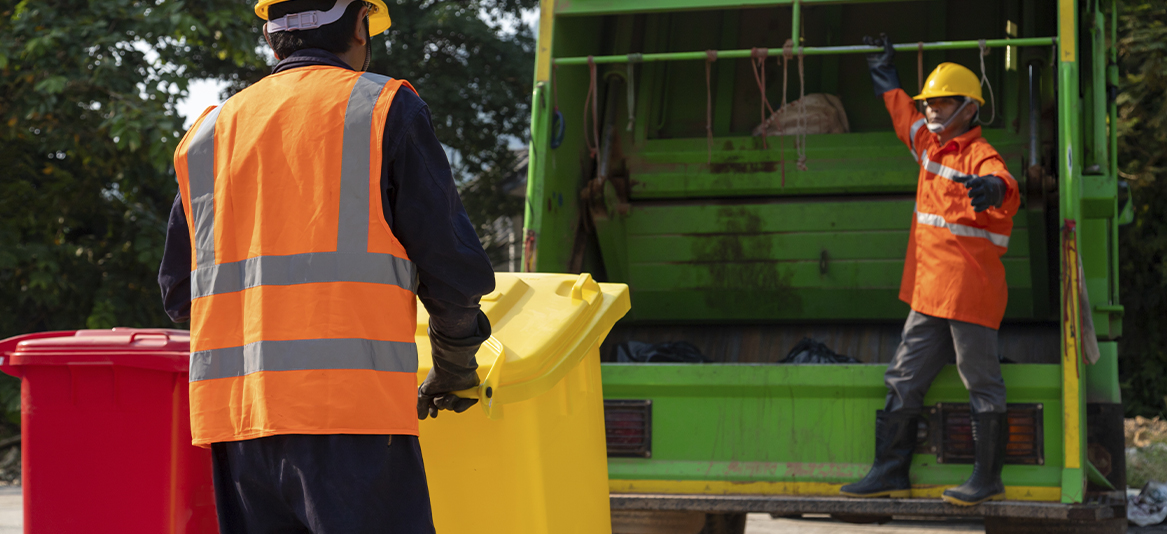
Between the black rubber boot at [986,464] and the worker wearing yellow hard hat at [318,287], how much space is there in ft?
6.26

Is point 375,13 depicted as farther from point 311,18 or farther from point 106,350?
point 106,350

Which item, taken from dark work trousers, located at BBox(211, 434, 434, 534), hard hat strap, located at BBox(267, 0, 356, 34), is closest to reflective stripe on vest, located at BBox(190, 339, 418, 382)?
dark work trousers, located at BBox(211, 434, 434, 534)

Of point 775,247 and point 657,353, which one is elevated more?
point 775,247

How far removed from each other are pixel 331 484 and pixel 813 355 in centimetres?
277

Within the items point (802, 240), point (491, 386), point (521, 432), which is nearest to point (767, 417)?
point (802, 240)

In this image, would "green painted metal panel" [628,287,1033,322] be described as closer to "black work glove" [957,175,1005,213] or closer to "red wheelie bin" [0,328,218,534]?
"black work glove" [957,175,1005,213]

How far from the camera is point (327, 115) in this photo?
1669 mm

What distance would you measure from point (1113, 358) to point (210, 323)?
8.99 feet

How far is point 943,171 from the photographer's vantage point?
336 centimetres

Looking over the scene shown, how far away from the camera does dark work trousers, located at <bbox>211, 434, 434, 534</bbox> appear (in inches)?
62.6

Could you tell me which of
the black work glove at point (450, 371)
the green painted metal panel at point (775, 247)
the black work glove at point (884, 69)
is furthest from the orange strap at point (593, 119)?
the black work glove at point (450, 371)

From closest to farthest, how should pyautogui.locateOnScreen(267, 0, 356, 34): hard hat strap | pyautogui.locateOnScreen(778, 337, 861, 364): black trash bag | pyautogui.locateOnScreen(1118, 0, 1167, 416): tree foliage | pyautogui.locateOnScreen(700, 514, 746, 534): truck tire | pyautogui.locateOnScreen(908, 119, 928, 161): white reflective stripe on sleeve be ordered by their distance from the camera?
pyautogui.locateOnScreen(267, 0, 356, 34): hard hat strap < pyautogui.locateOnScreen(908, 119, 928, 161): white reflective stripe on sleeve < pyautogui.locateOnScreen(700, 514, 746, 534): truck tire < pyautogui.locateOnScreen(778, 337, 861, 364): black trash bag < pyautogui.locateOnScreen(1118, 0, 1167, 416): tree foliage

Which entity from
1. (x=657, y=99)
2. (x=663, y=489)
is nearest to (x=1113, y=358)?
Answer: (x=663, y=489)

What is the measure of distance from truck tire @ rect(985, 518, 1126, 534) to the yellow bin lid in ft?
4.85
